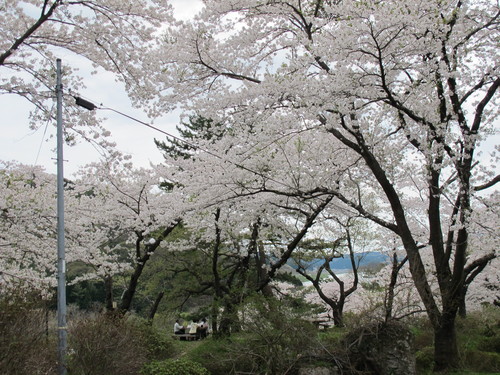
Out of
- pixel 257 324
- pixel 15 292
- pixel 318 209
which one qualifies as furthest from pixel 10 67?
pixel 318 209

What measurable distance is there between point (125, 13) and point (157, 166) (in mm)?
7050

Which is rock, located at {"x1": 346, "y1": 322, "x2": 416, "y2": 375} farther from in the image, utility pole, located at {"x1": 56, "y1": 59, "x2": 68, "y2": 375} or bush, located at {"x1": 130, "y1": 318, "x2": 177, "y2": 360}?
bush, located at {"x1": 130, "y1": 318, "x2": 177, "y2": 360}

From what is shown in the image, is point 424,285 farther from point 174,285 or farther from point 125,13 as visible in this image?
point 174,285

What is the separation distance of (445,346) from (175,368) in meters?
5.23

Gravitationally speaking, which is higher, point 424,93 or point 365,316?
point 424,93

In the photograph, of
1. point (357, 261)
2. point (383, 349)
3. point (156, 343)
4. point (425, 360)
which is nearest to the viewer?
point (383, 349)

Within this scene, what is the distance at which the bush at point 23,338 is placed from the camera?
4.60 metres

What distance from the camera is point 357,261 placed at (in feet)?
51.3

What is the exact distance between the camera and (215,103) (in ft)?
30.4

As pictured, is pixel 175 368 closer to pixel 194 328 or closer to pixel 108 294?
pixel 108 294

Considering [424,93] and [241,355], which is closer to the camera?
[241,355]

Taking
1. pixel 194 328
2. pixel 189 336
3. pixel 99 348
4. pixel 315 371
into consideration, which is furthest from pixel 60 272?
pixel 194 328

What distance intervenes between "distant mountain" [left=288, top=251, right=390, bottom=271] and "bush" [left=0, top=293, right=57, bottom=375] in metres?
10.3

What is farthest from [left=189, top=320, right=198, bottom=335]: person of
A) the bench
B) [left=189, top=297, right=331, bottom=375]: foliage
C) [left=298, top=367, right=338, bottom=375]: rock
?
[left=298, top=367, right=338, bottom=375]: rock
